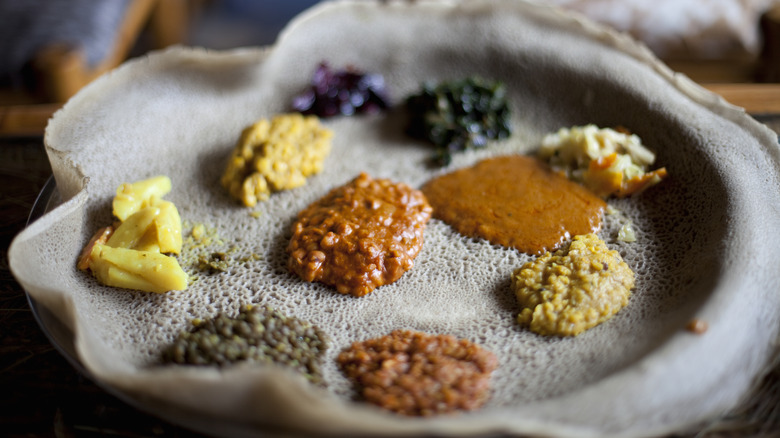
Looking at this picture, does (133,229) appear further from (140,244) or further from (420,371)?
(420,371)

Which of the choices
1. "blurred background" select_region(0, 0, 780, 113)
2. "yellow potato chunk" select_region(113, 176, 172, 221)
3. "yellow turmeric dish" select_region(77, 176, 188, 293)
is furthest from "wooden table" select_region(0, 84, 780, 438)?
"blurred background" select_region(0, 0, 780, 113)

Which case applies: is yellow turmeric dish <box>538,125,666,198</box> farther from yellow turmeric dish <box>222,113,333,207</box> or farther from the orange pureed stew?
yellow turmeric dish <box>222,113,333,207</box>

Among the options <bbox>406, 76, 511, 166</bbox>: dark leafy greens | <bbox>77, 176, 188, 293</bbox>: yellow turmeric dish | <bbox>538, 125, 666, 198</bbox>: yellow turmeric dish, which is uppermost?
<bbox>538, 125, 666, 198</bbox>: yellow turmeric dish

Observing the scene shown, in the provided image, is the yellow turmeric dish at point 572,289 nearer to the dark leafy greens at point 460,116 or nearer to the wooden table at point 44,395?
the wooden table at point 44,395

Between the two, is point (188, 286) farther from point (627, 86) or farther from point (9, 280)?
point (627, 86)

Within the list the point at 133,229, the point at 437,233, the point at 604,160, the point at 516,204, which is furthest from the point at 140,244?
the point at 604,160

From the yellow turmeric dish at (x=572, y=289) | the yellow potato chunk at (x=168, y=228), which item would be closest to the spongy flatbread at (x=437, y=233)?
the yellow turmeric dish at (x=572, y=289)

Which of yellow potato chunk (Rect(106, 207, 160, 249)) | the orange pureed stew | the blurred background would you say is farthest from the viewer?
the blurred background
